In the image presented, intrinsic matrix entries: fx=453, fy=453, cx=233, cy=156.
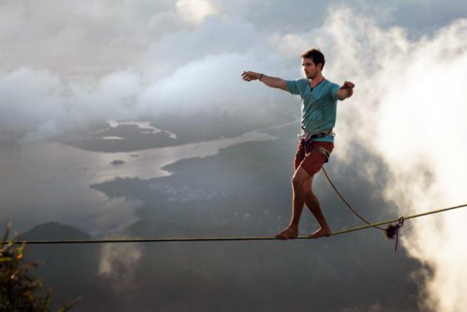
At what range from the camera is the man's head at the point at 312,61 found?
11.0 metres

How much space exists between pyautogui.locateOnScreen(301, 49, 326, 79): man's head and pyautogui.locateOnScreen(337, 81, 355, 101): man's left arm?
0.92 meters

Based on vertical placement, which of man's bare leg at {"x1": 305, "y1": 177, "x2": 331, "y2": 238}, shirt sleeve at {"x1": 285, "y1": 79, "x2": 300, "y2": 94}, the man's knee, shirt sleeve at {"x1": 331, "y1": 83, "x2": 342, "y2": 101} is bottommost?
man's bare leg at {"x1": 305, "y1": 177, "x2": 331, "y2": 238}

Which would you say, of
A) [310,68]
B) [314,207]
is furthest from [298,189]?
[310,68]

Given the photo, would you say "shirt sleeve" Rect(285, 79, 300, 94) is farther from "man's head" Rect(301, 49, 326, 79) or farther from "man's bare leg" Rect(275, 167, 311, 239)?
"man's bare leg" Rect(275, 167, 311, 239)

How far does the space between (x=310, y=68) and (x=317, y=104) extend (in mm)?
934

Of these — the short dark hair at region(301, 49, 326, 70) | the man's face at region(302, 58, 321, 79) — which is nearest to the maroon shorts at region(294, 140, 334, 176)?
the man's face at region(302, 58, 321, 79)

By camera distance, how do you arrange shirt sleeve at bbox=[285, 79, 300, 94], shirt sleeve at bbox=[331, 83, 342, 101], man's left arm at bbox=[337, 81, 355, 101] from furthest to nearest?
shirt sleeve at bbox=[285, 79, 300, 94] < shirt sleeve at bbox=[331, 83, 342, 101] < man's left arm at bbox=[337, 81, 355, 101]

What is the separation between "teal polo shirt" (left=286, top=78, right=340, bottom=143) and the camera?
11.1m

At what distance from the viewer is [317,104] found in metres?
11.4

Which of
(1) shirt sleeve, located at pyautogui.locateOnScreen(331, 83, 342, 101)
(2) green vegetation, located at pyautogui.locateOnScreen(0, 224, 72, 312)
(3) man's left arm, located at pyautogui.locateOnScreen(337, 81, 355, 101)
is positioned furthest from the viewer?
(1) shirt sleeve, located at pyautogui.locateOnScreen(331, 83, 342, 101)

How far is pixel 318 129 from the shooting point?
461 inches

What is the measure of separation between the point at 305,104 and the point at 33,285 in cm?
769

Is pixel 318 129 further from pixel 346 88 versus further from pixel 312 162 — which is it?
pixel 346 88

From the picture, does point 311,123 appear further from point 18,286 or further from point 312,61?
point 18,286
